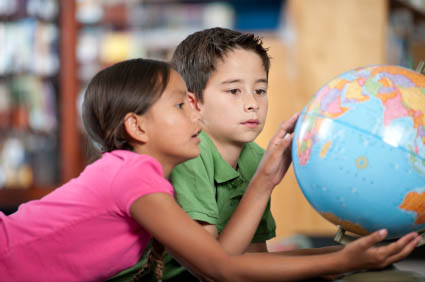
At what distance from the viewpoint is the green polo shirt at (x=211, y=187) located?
5.72 ft

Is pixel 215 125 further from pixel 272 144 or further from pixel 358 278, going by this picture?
pixel 358 278

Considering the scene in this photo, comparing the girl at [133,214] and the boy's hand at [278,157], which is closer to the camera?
the girl at [133,214]

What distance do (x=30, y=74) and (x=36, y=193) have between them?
1060mm

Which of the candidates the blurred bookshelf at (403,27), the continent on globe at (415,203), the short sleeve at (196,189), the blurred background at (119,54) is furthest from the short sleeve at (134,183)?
the blurred bookshelf at (403,27)

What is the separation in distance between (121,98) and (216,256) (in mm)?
513

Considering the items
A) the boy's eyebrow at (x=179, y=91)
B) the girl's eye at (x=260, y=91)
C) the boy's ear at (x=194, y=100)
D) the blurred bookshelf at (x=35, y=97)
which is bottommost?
the blurred bookshelf at (x=35, y=97)

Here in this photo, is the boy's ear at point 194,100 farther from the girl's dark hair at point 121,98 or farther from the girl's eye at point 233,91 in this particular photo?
the girl's dark hair at point 121,98

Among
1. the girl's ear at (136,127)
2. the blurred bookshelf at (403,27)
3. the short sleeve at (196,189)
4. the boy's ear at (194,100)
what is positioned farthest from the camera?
the blurred bookshelf at (403,27)

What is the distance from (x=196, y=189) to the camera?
1.77m

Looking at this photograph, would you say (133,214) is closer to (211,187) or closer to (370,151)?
(211,187)

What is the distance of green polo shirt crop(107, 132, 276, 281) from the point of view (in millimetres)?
1743

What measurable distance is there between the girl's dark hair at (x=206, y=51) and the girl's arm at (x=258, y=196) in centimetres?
36

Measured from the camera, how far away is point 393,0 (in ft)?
15.8

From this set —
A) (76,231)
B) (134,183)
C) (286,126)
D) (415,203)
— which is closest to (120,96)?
(134,183)
